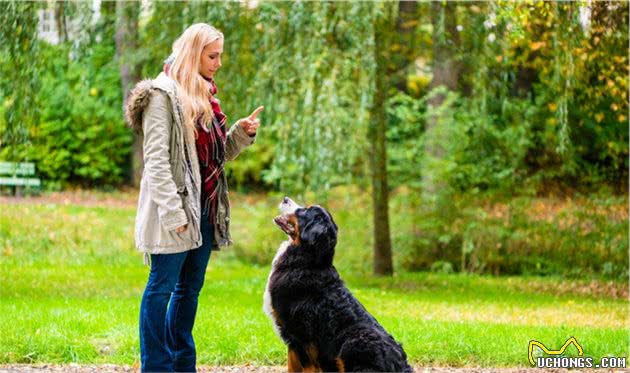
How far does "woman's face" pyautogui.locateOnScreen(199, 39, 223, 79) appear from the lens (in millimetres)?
5598

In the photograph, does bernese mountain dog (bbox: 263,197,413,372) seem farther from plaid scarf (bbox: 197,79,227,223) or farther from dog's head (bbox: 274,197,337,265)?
plaid scarf (bbox: 197,79,227,223)

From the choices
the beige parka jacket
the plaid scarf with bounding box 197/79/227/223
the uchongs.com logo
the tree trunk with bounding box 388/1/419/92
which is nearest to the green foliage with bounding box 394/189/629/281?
the tree trunk with bounding box 388/1/419/92

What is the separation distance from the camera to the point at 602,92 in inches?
501

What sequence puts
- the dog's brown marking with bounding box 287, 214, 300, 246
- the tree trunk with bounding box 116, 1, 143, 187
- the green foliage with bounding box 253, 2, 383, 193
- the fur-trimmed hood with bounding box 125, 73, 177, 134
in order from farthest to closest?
the tree trunk with bounding box 116, 1, 143, 187 → the green foliage with bounding box 253, 2, 383, 193 → the dog's brown marking with bounding box 287, 214, 300, 246 → the fur-trimmed hood with bounding box 125, 73, 177, 134

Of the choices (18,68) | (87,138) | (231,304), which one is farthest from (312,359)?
(87,138)

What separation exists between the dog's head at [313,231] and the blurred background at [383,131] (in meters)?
1.87

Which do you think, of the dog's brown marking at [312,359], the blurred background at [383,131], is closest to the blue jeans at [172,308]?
the dog's brown marking at [312,359]

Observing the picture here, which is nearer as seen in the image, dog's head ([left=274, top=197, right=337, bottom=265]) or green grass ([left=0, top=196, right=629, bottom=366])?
dog's head ([left=274, top=197, right=337, bottom=265])

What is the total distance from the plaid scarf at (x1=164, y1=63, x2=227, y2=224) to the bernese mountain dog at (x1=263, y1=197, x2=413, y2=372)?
0.42 meters

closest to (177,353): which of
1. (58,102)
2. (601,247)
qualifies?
(601,247)

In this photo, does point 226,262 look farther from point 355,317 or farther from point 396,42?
point 355,317

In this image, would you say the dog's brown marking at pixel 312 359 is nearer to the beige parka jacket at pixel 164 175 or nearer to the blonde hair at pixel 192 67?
the beige parka jacket at pixel 164 175

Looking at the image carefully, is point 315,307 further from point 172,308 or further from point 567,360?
point 567,360

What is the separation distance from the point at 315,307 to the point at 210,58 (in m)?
1.56
